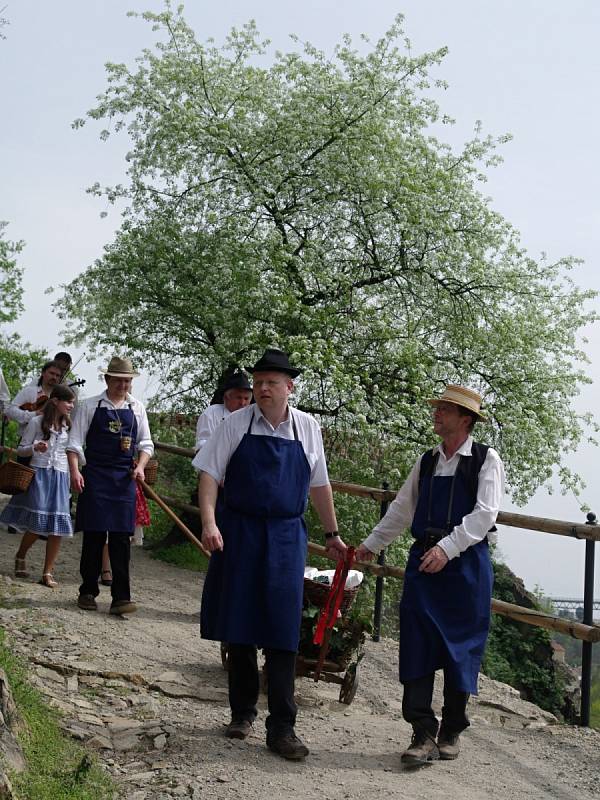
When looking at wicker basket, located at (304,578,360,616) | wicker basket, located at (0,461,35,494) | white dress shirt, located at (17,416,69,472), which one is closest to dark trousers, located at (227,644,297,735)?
wicker basket, located at (304,578,360,616)

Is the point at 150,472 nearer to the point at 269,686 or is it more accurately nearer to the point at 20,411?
the point at 20,411

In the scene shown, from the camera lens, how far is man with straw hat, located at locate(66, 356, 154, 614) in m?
8.17

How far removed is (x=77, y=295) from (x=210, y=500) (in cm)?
1160

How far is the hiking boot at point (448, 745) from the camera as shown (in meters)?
5.43

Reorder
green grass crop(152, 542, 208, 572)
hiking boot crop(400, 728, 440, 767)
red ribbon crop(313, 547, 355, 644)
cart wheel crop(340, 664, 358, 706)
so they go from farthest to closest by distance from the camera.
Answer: green grass crop(152, 542, 208, 572) → cart wheel crop(340, 664, 358, 706) → red ribbon crop(313, 547, 355, 644) → hiking boot crop(400, 728, 440, 767)

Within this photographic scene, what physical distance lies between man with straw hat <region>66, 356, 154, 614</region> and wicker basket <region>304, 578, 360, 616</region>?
7.00 feet

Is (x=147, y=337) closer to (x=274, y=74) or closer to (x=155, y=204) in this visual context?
(x=155, y=204)

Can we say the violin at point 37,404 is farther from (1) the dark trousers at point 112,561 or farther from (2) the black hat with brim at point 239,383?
(2) the black hat with brim at point 239,383

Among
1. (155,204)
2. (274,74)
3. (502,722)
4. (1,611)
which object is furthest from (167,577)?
(274,74)

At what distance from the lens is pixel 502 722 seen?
7.21 m

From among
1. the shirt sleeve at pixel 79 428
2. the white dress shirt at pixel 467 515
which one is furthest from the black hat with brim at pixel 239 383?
the white dress shirt at pixel 467 515

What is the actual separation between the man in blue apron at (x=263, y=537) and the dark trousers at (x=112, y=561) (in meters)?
3.02

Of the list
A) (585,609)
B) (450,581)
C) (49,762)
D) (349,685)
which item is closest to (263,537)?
(450,581)

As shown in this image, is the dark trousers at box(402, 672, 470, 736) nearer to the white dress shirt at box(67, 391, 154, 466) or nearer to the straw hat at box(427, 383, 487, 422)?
the straw hat at box(427, 383, 487, 422)
